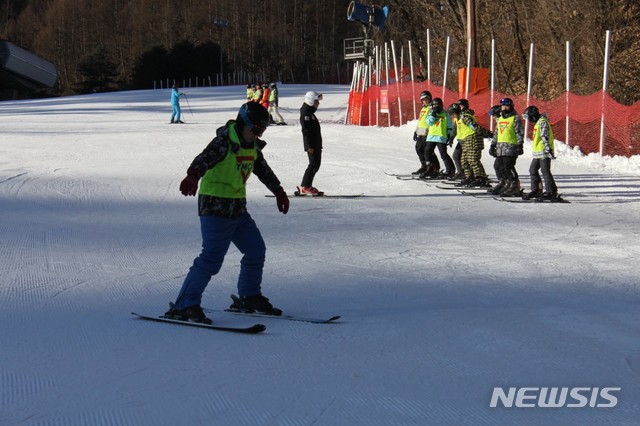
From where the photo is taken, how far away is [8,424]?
3525 millimetres

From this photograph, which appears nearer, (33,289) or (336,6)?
(33,289)

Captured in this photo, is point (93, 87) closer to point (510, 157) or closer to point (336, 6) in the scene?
point (336, 6)

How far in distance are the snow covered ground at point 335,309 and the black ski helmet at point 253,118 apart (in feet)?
4.36

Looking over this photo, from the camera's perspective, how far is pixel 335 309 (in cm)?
580

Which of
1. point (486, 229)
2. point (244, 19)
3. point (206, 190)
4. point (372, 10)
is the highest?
point (244, 19)

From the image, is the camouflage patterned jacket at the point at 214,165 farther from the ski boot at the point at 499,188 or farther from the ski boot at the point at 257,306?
the ski boot at the point at 499,188

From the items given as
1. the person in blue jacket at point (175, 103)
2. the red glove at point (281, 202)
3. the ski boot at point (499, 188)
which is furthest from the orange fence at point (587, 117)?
the red glove at point (281, 202)

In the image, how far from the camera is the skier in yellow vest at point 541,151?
37.2ft

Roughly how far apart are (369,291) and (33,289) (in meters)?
2.70

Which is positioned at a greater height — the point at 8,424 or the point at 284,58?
the point at 284,58

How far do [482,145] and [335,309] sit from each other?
26.8ft

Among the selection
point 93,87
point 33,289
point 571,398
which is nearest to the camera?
point 571,398

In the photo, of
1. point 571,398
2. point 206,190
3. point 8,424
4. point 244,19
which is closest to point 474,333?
point 571,398

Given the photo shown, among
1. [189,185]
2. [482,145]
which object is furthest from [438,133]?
[189,185]
